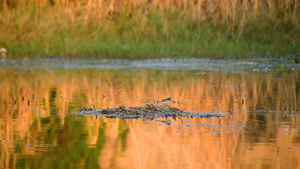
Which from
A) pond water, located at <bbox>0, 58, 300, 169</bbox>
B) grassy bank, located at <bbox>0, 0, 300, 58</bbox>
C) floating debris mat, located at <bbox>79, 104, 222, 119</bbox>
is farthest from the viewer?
grassy bank, located at <bbox>0, 0, 300, 58</bbox>

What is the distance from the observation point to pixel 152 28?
21.9m

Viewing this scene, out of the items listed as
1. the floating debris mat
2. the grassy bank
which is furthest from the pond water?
the grassy bank

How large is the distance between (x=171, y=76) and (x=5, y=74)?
438 cm

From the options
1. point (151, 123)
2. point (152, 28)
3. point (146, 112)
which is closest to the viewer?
point (151, 123)

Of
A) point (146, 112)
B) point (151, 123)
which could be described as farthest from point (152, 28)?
point (151, 123)

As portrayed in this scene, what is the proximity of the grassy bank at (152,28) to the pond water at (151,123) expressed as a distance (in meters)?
5.11

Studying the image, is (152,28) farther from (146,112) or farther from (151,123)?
(151,123)

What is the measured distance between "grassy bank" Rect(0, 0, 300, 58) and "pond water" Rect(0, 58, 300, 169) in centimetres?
511

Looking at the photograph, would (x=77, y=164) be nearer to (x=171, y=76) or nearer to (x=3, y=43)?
(x=171, y=76)

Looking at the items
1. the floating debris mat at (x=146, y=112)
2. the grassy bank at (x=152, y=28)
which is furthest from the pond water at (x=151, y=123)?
the grassy bank at (x=152, y=28)

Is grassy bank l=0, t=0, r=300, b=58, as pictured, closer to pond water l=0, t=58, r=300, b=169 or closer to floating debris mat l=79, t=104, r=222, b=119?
pond water l=0, t=58, r=300, b=169

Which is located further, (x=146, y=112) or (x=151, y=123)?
(x=146, y=112)

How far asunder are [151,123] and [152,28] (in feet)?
47.6

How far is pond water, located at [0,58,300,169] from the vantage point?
5586 mm
